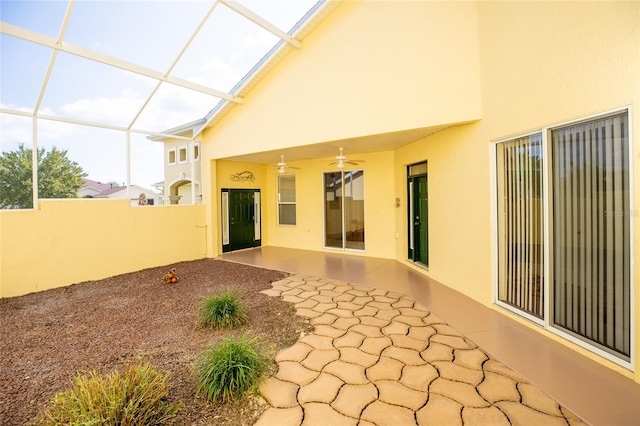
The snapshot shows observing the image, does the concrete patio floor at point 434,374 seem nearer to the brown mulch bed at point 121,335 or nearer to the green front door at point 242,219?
the brown mulch bed at point 121,335

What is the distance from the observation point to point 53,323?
13.8ft

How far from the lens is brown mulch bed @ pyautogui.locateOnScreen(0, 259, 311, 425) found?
95.5 inches

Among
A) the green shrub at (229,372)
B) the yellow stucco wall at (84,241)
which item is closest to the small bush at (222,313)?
the green shrub at (229,372)

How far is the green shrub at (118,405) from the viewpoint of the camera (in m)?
1.88

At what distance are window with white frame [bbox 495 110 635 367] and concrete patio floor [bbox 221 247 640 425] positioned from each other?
326 mm

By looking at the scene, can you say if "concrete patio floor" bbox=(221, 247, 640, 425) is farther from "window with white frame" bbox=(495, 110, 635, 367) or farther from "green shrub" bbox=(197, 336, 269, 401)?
"window with white frame" bbox=(495, 110, 635, 367)

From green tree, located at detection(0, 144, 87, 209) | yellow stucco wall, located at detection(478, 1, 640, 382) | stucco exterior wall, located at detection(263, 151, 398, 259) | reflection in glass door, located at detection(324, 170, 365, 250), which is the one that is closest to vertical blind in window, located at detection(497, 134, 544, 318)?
yellow stucco wall, located at detection(478, 1, 640, 382)

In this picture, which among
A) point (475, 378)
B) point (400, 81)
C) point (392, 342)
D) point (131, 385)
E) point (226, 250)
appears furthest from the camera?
point (226, 250)

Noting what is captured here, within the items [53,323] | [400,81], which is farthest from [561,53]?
[53,323]

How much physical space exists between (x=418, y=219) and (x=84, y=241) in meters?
7.37

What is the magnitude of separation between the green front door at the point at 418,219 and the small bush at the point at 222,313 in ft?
14.2

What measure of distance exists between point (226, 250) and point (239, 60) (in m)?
5.47

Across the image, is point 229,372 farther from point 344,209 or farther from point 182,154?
point 182,154

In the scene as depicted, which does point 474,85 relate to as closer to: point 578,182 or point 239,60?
point 578,182
